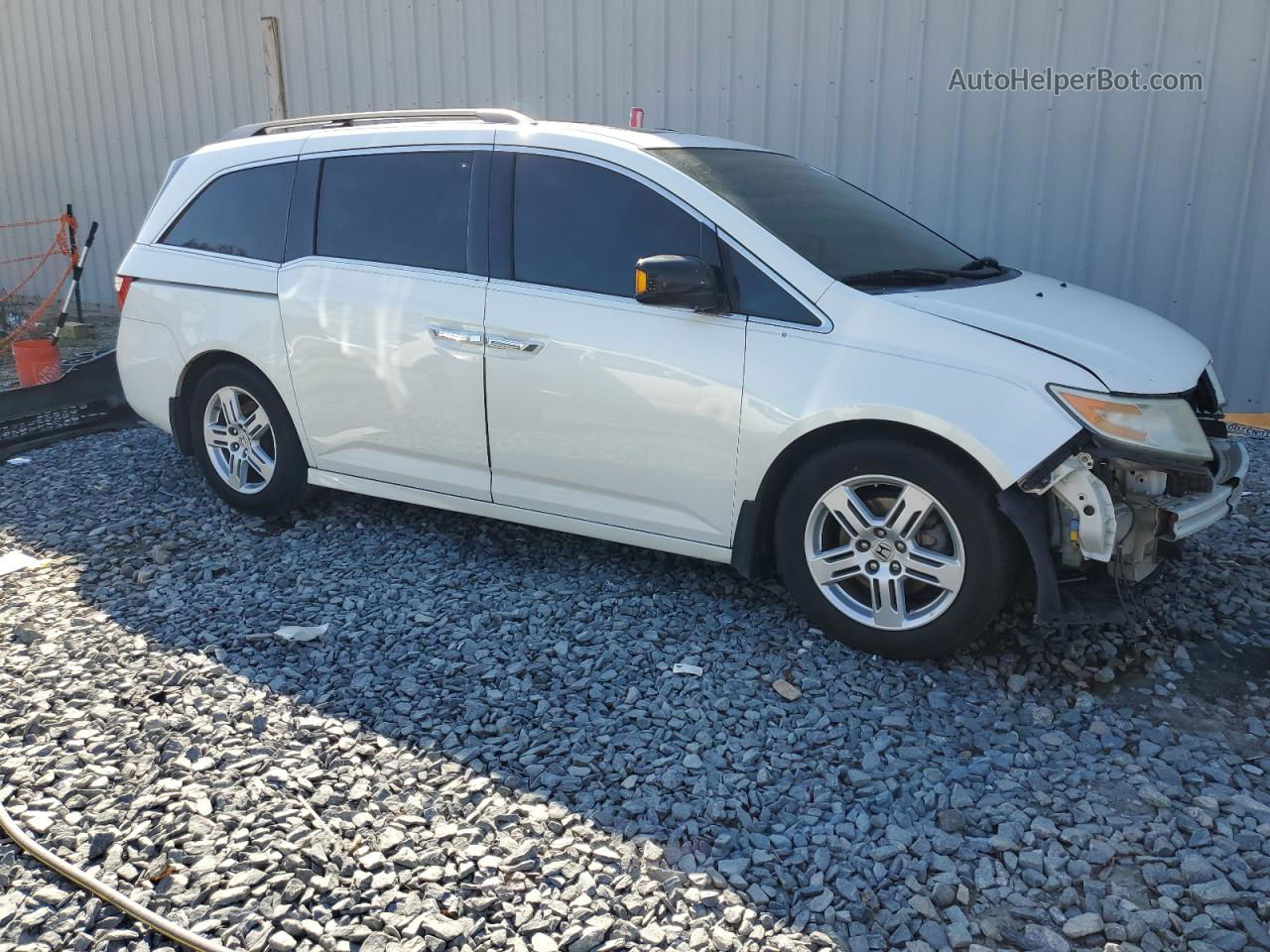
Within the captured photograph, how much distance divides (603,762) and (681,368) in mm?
1469

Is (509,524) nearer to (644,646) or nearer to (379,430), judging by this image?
(379,430)

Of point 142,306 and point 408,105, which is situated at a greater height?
point 408,105

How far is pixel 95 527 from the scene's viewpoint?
536cm

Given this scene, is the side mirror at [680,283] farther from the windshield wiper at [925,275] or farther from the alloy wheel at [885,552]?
the alloy wheel at [885,552]

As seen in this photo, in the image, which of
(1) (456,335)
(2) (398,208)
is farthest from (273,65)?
(1) (456,335)

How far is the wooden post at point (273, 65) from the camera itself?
999 centimetres

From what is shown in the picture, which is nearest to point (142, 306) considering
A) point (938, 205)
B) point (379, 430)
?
point (379, 430)

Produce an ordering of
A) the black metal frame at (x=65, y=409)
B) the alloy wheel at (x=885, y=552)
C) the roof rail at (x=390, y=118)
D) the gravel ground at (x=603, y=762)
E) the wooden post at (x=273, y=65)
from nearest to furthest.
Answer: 1. the gravel ground at (x=603, y=762)
2. the alloy wheel at (x=885, y=552)
3. the roof rail at (x=390, y=118)
4. the black metal frame at (x=65, y=409)
5. the wooden post at (x=273, y=65)

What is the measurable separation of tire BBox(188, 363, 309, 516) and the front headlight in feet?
11.3

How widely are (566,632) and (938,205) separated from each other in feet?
15.2

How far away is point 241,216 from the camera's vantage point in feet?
16.9

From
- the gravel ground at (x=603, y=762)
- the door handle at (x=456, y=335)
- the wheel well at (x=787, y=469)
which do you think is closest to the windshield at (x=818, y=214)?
the wheel well at (x=787, y=469)

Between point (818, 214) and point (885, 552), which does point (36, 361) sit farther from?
point (885, 552)

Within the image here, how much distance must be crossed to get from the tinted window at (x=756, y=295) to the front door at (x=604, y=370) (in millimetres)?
81
